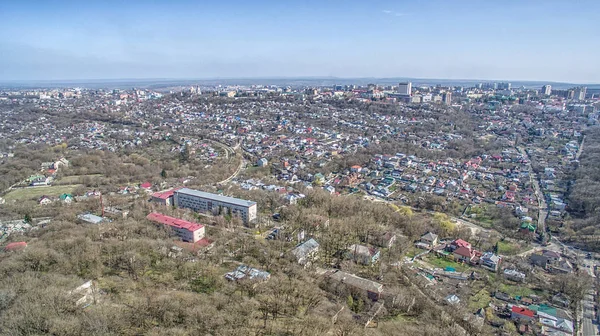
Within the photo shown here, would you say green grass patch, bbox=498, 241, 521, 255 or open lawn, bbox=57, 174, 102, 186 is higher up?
open lawn, bbox=57, 174, 102, 186

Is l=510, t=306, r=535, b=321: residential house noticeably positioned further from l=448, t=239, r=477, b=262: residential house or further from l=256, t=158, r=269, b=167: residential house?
l=256, t=158, r=269, b=167: residential house

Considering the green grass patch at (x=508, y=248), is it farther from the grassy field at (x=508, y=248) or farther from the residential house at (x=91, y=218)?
the residential house at (x=91, y=218)

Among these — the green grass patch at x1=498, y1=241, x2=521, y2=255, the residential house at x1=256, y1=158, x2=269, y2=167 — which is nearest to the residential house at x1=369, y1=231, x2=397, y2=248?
the green grass patch at x1=498, y1=241, x2=521, y2=255

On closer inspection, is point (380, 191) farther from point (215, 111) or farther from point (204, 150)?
point (215, 111)

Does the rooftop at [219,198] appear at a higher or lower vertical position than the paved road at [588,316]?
higher

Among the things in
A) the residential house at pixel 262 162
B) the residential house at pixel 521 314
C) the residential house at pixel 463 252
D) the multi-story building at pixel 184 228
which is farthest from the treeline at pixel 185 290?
the residential house at pixel 262 162

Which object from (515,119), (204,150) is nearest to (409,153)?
(204,150)
